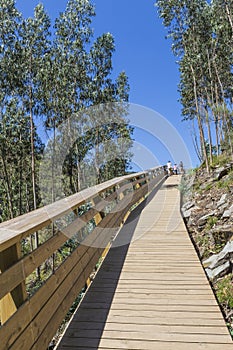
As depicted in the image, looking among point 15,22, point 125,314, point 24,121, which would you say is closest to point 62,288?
point 125,314

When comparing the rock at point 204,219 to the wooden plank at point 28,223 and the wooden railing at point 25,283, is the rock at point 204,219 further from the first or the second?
the wooden plank at point 28,223

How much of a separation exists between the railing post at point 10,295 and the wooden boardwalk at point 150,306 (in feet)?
2.48

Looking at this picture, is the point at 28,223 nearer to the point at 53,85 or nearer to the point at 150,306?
the point at 150,306

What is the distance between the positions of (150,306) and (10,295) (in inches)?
59.4

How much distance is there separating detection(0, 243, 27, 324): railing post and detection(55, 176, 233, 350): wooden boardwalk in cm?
76

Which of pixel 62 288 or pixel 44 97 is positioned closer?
pixel 62 288

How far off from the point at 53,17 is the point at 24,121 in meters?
6.22

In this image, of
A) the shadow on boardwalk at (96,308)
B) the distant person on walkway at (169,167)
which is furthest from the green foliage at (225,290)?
the distant person on walkway at (169,167)

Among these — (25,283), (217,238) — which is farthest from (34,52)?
(25,283)

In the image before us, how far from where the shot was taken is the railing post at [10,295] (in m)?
1.51

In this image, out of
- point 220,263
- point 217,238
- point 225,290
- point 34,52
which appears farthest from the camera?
point 34,52

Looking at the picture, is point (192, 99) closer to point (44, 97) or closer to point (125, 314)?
point (44, 97)

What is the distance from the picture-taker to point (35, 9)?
1428 cm

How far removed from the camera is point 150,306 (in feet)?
8.66
